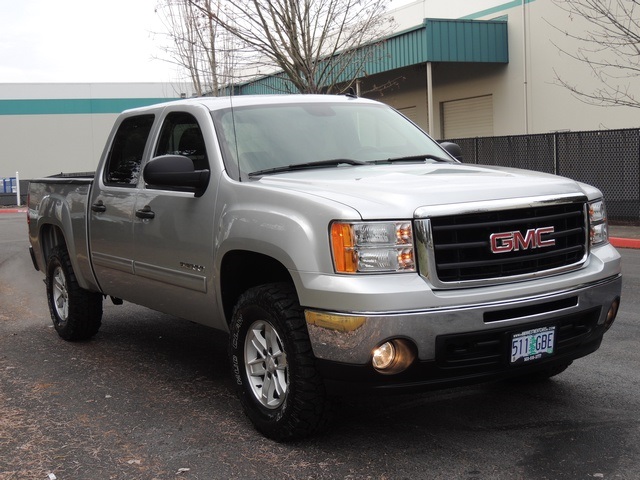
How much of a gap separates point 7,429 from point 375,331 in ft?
7.65

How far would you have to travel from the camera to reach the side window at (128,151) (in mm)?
6215

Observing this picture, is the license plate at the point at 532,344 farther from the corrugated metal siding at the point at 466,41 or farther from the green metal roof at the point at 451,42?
the corrugated metal siding at the point at 466,41

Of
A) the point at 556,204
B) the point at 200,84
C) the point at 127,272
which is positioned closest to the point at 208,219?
the point at 127,272

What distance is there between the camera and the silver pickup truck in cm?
400

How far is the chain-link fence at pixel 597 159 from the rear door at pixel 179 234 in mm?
12547

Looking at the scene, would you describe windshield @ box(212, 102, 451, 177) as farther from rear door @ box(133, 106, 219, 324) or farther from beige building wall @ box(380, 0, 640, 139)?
beige building wall @ box(380, 0, 640, 139)

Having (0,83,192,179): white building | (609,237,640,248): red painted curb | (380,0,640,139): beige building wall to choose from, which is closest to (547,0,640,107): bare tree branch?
(380,0,640,139): beige building wall

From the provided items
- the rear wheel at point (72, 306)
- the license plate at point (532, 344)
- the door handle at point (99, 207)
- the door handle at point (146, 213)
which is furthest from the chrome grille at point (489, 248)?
the rear wheel at point (72, 306)

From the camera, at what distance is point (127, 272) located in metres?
6.03

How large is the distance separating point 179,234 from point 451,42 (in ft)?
57.4

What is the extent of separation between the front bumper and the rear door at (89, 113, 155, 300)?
7.75 feet

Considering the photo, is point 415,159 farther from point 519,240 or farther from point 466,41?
point 466,41

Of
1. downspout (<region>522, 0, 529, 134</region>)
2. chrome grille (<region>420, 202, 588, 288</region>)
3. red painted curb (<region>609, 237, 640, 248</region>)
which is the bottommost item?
red painted curb (<region>609, 237, 640, 248</region>)

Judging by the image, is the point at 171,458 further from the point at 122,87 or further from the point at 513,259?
the point at 122,87
